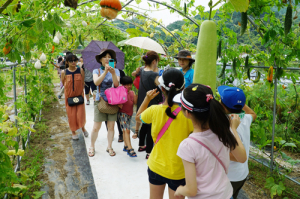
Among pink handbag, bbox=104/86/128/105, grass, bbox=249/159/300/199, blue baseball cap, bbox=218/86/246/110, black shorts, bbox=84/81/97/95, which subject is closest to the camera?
blue baseball cap, bbox=218/86/246/110

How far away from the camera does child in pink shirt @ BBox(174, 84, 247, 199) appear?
1.28 m

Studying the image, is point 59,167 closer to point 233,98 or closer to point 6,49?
point 6,49

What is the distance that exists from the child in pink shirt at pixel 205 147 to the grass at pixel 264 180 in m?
1.86

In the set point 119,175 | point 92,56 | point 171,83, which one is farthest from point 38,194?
point 92,56

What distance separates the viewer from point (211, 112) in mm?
1270

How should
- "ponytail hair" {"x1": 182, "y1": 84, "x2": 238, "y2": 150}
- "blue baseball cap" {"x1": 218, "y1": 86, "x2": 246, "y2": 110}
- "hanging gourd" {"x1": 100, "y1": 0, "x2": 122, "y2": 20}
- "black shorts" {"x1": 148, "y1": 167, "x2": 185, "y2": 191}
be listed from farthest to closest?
"hanging gourd" {"x1": 100, "y1": 0, "x2": 122, "y2": 20} < "black shorts" {"x1": 148, "y1": 167, "x2": 185, "y2": 191} < "blue baseball cap" {"x1": 218, "y1": 86, "x2": 246, "y2": 110} < "ponytail hair" {"x1": 182, "y1": 84, "x2": 238, "y2": 150}

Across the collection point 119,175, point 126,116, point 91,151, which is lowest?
point 119,175

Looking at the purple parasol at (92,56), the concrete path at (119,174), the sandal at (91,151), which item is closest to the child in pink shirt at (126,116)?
the concrete path at (119,174)

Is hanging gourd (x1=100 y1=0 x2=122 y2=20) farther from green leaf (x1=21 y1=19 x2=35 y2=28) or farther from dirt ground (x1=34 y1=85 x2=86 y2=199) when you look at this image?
dirt ground (x1=34 y1=85 x2=86 y2=199)

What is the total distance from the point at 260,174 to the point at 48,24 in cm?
322

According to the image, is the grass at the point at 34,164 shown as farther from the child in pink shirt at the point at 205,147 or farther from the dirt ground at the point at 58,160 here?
the child in pink shirt at the point at 205,147

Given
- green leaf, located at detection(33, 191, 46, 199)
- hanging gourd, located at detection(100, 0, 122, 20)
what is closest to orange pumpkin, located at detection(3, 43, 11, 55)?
hanging gourd, located at detection(100, 0, 122, 20)

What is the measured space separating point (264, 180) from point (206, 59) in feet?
8.10

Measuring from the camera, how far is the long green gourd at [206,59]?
4.40ft
